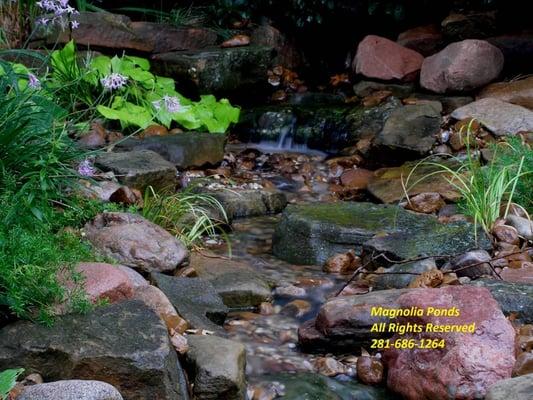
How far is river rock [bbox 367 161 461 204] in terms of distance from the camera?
221 inches

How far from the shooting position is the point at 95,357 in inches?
107

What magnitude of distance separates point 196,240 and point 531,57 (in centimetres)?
450

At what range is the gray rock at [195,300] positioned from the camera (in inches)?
141

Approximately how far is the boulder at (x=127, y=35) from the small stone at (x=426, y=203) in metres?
3.72

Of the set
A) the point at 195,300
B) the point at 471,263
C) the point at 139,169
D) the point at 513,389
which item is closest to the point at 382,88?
the point at 139,169

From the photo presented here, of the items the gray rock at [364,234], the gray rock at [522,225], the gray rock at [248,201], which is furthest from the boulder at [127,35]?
the gray rock at [522,225]

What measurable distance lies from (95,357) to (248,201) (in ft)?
10.4

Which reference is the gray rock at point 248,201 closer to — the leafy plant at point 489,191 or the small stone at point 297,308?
the leafy plant at point 489,191

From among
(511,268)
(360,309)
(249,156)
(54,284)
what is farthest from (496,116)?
(54,284)

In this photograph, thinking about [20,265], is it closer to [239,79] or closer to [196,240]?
[196,240]

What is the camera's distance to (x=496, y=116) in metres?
6.63

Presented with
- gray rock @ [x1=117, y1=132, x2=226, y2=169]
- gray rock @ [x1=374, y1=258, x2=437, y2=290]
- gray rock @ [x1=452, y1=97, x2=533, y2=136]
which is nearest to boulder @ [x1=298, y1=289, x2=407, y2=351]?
gray rock @ [x1=374, y1=258, x2=437, y2=290]

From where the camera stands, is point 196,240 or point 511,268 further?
point 196,240

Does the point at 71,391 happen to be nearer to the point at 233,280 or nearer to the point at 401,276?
the point at 233,280
